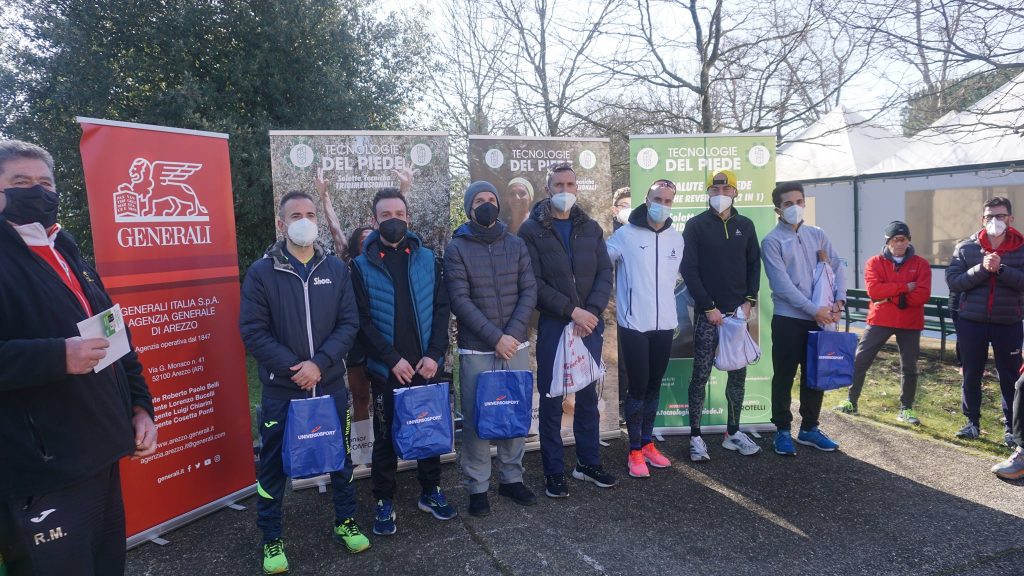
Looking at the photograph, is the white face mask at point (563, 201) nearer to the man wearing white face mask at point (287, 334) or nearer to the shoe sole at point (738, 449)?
the man wearing white face mask at point (287, 334)

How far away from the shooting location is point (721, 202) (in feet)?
15.0

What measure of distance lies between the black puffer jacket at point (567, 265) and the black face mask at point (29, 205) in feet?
8.53

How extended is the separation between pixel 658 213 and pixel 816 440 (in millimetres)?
2358

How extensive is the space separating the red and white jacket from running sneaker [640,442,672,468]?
2.79 metres

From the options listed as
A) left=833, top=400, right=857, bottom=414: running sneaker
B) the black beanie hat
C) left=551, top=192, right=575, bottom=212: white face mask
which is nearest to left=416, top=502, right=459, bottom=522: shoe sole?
left=551, top=192, right=575, bottom=212: white face mask

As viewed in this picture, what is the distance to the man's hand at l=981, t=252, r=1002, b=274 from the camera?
4.68m

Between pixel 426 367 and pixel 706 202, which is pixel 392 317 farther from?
pixel 706 202

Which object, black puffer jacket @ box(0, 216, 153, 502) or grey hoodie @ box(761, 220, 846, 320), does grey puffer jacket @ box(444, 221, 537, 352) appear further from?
grey hoodie @ box(761, 220, 846, 320)

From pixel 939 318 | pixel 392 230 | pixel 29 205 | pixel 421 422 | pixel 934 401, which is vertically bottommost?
pixel 934 401

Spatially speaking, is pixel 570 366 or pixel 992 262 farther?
pixel 992 262

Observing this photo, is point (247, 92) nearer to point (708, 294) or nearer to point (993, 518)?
point (708, 294)

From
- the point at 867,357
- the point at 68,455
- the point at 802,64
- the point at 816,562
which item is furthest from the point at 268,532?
the point at 802,64

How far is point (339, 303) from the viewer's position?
3408 millimetres

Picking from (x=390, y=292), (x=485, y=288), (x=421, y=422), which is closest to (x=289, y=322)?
(x=390, y=292)
